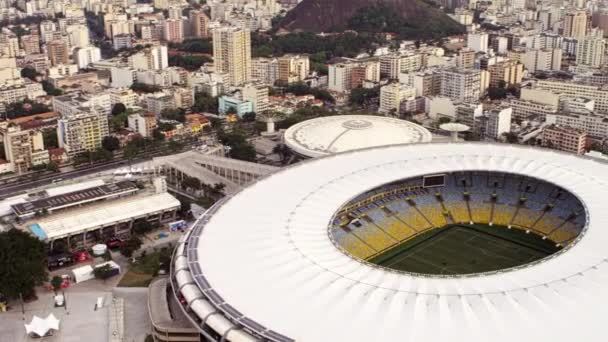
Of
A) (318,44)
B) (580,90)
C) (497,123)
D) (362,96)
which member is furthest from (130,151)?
(318,44)

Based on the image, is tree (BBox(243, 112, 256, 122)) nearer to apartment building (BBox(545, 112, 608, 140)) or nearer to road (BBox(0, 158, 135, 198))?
road (BBox(0, 158, 135, 198))

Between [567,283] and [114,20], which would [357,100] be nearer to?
[567,283]

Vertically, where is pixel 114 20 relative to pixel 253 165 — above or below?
above

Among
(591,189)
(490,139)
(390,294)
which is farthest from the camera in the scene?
(490,139)

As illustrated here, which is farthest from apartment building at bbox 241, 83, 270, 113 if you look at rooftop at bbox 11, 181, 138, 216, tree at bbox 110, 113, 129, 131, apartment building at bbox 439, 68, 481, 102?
rooftop at bbox 11, 181, 138, 216

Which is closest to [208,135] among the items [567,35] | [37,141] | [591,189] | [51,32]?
[37,141]

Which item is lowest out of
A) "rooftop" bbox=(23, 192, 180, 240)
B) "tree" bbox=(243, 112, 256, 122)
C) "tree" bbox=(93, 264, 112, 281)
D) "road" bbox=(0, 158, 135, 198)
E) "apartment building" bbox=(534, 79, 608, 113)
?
"tree" bbox=(93, 264, 112, 281)

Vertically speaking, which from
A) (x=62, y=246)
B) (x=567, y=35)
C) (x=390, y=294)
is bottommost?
(x=62, y=246)
